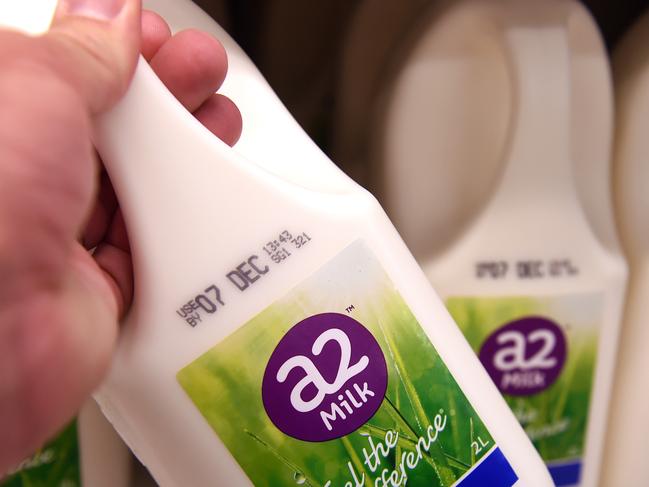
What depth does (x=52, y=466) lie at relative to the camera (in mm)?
528

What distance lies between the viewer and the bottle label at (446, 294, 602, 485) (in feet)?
1.78

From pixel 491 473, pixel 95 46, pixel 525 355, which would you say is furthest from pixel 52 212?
pixel 525 355

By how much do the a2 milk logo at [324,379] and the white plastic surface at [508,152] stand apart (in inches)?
6.5

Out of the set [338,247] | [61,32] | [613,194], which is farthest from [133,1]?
[613,194]

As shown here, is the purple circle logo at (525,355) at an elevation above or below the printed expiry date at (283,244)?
below

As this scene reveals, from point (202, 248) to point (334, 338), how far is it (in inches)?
3.4

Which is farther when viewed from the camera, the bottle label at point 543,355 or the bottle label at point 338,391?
the bottle label at point 543,355

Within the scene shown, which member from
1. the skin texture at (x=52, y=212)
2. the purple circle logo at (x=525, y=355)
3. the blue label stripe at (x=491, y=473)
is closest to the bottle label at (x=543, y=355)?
the purple circle logo at (x=525, y=355)

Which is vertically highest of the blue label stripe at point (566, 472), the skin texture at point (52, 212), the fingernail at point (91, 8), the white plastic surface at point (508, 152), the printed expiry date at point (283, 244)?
the fingernail at point (91, 8)

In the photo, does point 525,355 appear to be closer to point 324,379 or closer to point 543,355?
point 543,355

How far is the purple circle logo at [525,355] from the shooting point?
1.80ft

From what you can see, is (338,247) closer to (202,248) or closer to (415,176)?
(202,248)

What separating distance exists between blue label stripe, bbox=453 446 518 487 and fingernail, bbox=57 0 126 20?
319mm

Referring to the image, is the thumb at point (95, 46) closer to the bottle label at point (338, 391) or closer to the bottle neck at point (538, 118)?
the bottle label at point (338, 391)
